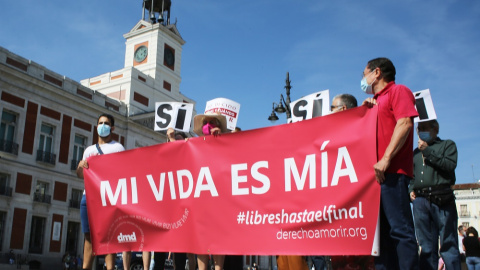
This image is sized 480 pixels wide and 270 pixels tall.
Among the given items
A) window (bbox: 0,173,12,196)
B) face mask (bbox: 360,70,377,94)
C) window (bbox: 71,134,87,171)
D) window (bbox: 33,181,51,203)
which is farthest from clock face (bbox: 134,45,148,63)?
face mask (bbox: 360,70,377,94)

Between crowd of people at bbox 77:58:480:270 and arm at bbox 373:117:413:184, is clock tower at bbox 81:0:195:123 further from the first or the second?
arm at bbox 373:117:413:184

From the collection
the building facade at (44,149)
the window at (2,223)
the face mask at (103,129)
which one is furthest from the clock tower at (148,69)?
the face mask at (103,129)

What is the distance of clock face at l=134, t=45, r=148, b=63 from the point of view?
45750 mm

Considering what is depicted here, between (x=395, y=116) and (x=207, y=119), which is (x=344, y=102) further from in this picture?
(x=207, y=119)

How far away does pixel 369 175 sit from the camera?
3.69 metres

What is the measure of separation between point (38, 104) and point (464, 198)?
6754 centimetres

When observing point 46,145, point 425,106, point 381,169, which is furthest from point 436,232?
point 46,145

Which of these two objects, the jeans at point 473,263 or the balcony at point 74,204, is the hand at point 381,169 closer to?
the jeans at point 473,263

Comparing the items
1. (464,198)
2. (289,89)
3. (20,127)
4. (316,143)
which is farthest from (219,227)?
(464,198)

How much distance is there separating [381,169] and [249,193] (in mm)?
1473

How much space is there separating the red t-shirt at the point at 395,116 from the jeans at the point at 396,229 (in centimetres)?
10

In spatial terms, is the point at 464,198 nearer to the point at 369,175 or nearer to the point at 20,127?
the point at 20,127

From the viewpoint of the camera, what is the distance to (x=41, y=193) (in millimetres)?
29172

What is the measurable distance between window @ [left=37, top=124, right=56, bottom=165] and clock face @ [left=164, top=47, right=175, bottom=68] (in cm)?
1778
